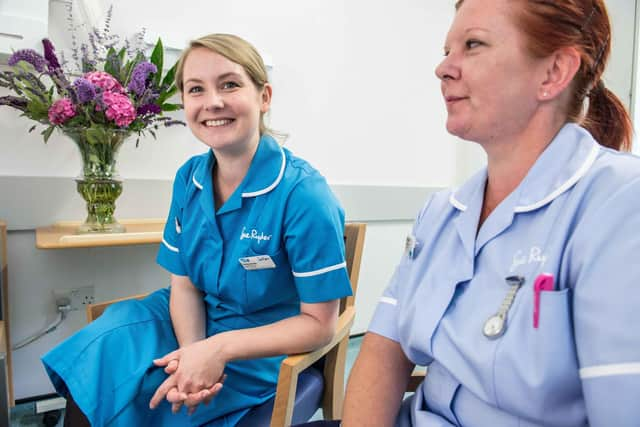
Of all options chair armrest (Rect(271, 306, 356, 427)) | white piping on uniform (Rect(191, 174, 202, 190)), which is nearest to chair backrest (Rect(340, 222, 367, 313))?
chair armrest (Rect(271, 306, 356, 427))

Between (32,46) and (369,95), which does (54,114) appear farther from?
(369,95)

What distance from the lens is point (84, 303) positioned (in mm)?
1900

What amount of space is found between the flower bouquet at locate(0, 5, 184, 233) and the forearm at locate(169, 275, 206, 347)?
0.53 metres

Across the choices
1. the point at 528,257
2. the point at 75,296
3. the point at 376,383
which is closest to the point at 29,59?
the point at 75,296

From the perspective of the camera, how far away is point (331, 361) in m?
1.26

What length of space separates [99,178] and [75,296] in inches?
22.8

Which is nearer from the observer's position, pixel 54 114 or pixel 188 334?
pixel 188 334

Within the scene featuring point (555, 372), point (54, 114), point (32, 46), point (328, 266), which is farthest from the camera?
point (32, 46)

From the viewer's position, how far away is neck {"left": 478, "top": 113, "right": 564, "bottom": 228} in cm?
79

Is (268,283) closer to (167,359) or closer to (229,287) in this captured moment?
(229,287)

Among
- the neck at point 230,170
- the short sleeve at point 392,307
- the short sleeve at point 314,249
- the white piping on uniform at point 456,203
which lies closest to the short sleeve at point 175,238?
the neck at point 230,170

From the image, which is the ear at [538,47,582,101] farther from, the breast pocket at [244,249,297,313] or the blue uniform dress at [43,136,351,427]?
the breast pocket at [244,249,297,313]

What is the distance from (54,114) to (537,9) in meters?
1.37

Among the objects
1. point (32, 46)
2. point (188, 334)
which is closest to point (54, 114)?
point (32, 46)
